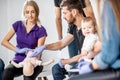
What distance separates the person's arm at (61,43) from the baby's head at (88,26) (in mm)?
137

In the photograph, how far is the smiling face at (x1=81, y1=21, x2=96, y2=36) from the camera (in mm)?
1173

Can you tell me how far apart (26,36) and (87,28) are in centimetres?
46

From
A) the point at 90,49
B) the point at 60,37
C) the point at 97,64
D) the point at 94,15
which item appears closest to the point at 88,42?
the point at 90,49

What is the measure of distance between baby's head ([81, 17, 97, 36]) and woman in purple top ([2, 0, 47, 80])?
33 centimetres

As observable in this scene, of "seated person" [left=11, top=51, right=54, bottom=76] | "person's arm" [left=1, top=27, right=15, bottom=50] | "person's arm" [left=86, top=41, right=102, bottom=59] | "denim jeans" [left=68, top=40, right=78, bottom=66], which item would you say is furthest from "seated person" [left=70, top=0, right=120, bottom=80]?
"person's arm" [left=1, top=27, right=15, bottom=50]

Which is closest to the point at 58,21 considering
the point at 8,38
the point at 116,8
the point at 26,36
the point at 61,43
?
the point at 61,43

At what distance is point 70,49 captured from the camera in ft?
4.41

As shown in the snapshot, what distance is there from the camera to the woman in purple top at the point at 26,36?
146 cm

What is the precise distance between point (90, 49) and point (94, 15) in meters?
0.17

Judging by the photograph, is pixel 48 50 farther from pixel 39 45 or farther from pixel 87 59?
pixel 87 59

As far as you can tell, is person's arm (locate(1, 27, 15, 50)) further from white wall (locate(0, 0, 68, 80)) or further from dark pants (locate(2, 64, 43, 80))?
dark pants (locate(2, 64, 43, 80))

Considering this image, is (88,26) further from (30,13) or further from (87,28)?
(30,13)

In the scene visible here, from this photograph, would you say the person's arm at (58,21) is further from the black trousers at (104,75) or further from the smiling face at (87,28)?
the black trousers at (104,75)

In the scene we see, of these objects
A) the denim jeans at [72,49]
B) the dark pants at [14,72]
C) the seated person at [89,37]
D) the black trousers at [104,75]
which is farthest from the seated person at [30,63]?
the black trousers at [104,75]
